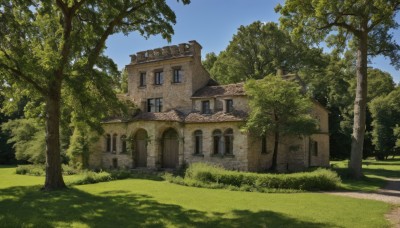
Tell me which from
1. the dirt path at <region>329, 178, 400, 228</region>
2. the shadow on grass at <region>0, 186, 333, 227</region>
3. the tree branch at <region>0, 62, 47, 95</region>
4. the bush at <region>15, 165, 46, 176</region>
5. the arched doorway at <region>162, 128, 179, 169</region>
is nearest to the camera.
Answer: the shadow on grass at <region>0, 186, 333, 227</region>

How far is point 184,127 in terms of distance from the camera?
26.9 m

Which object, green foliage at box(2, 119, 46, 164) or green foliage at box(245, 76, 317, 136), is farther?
green foliage at box(2, 119, 46, 164)

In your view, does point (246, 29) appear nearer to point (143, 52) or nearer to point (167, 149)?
point (143, 52)

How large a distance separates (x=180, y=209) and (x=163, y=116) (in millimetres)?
15855

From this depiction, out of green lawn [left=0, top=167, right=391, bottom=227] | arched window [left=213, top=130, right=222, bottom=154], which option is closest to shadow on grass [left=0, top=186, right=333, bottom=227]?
green lawn [left=0, top=167, right=391, bottom=227]

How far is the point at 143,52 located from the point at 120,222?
75.5 ft

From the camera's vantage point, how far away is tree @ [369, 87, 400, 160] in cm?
4544

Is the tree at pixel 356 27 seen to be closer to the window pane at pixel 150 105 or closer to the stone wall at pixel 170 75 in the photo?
the stone wall at pixel 170 75

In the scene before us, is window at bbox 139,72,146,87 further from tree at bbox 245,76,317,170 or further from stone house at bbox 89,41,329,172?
tree at bbox 245,76,317,170

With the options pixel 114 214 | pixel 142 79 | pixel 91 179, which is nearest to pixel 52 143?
pixel 91 179

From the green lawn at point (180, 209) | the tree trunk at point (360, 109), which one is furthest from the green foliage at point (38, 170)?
the tree trunk at point (360, 109)

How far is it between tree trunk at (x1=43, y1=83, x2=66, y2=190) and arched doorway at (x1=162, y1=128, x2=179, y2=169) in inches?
454

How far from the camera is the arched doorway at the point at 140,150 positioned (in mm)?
28406

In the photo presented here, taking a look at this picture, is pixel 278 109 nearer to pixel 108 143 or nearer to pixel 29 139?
pixel 108 143
